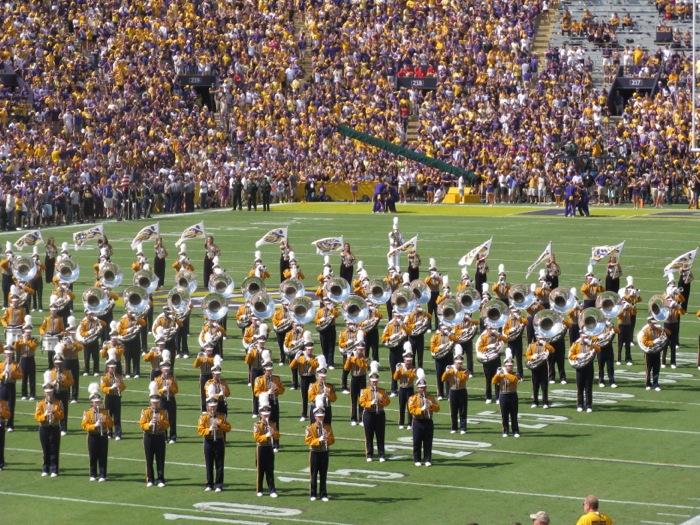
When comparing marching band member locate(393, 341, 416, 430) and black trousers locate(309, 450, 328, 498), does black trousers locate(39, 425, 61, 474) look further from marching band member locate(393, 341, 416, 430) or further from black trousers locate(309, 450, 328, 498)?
marching band member locate(393, 341, 416, 430)

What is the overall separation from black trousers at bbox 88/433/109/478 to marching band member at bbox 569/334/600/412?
6425 mm

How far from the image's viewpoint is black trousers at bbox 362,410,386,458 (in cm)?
1786

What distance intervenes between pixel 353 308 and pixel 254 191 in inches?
919

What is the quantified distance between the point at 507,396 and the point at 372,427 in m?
1.93

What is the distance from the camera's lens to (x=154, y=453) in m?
17.2

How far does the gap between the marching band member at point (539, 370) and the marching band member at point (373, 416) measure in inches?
128

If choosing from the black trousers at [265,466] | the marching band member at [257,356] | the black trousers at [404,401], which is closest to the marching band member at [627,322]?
the black trousers at [404,401]

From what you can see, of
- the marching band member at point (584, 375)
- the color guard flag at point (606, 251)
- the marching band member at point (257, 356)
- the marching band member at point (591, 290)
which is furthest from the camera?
the color guard flag at point (606, 251)

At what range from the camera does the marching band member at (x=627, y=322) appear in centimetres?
2334

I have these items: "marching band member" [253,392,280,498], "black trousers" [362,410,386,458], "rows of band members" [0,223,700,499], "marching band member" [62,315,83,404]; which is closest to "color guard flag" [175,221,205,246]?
"rows of band members" [0,223,700,499]

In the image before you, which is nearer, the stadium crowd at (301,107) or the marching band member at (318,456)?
the marching band member at (318,456)

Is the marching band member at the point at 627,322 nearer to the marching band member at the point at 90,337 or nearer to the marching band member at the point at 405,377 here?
the marching band member at the point at 405,377

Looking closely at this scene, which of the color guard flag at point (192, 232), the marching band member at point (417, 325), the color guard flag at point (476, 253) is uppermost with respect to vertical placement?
the color guard flag at point (192, 232)

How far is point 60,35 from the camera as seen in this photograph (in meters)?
51.1
